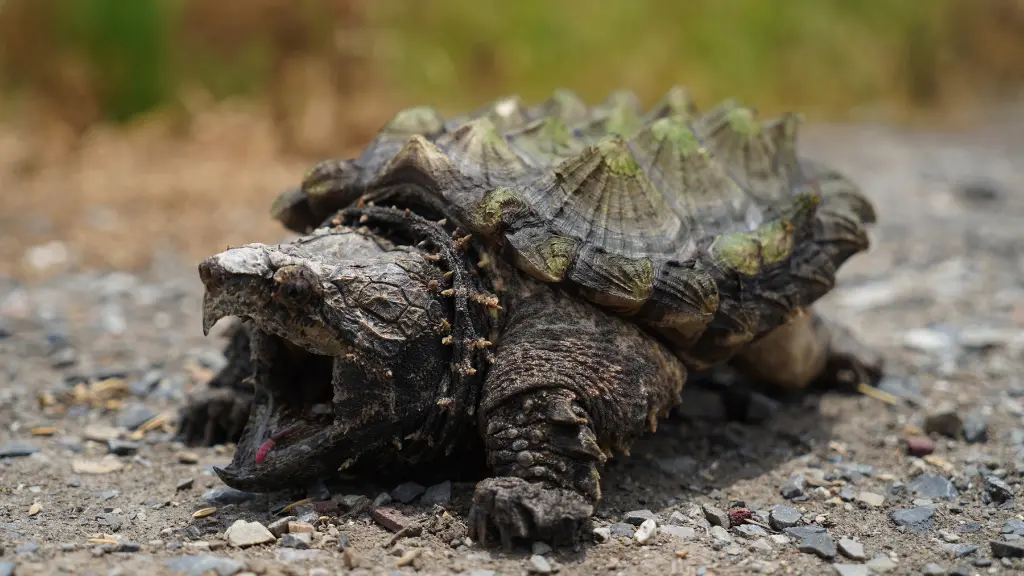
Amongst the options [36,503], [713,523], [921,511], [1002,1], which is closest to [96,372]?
[36,503]

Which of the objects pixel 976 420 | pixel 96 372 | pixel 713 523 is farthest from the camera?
pixel 96 372

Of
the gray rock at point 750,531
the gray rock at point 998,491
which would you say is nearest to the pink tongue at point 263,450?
the gray rock at point 750,531

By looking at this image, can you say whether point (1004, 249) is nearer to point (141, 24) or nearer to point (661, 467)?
point (661, 467)

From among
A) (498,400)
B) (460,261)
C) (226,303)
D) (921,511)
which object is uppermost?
(460,261)

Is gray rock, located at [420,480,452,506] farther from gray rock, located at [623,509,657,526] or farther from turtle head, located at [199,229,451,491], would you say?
gray rock, located at [623,509,657,526]

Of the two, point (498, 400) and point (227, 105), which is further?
point (227, 105)
